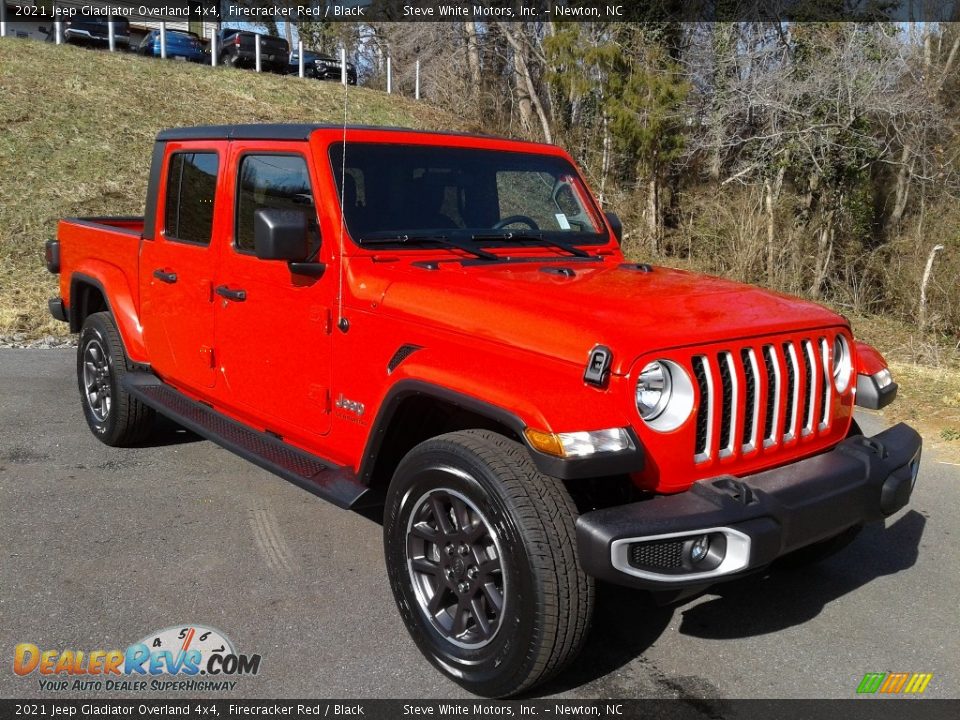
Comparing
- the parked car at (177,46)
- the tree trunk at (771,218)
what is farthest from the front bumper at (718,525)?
the parked car at (177,46)

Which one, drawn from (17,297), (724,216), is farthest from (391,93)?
(17,297)

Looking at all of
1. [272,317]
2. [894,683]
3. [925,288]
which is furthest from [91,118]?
[894,683]

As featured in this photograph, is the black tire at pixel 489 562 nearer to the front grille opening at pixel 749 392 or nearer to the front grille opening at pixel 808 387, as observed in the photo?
the front grille opening at pixel 749 392

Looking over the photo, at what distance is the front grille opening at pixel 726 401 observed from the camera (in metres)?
A: 3.01

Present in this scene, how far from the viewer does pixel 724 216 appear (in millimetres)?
13836

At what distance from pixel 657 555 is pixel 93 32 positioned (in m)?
→ 29.4

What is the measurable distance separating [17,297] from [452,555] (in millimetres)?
9718

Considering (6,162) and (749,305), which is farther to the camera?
(6,162)

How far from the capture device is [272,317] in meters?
4.04

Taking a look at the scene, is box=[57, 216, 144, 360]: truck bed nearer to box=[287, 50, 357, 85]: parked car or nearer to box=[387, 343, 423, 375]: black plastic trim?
box=[387, 343, 423, 375]: black plastic trim

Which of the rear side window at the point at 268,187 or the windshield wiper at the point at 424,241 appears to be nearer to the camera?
the windshield wiper at the point at 424,241

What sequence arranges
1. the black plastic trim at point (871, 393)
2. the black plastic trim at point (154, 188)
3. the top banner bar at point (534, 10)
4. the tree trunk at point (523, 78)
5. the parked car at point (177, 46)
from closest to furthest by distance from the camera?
the black plastic trim at point (871, 393) → the black plastic trim at point (154, 188) → the top banner bar at point (534, 10) → the tree trunk at point (523, 78) → the parked car at point (177, 46)

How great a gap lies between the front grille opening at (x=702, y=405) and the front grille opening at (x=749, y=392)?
0.20 meters

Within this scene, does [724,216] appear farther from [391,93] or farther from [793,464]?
[391,93]
